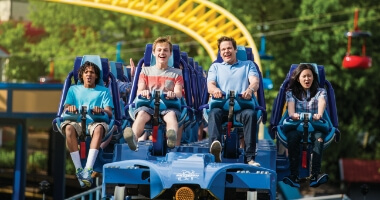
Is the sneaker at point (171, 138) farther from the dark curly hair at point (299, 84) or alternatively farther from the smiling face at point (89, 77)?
the dark curly hair at point (299, 84)

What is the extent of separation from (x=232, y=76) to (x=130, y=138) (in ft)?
4.97

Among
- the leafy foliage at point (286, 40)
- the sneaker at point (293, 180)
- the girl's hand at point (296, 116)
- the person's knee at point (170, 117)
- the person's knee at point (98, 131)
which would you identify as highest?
the leafy foliage at point (286, 40)

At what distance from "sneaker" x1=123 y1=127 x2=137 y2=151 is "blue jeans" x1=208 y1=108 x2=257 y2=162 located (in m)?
0.89

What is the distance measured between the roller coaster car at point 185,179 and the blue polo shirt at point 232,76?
3.49 feet

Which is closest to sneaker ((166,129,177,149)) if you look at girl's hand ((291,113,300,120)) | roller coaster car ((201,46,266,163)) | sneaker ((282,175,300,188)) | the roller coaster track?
roller coaster car ((201,46,266,163))

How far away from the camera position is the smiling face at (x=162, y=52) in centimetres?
1021

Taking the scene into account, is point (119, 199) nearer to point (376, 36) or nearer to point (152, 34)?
point (376, 36)

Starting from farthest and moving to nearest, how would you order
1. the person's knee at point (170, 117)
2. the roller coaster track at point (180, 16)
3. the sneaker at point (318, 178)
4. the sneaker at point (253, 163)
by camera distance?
the roller coaster track at point (180, 16)
the sneaker at point (318, 178)
the person's knee at point (170, 117)
the sneaker at point (253, 163)

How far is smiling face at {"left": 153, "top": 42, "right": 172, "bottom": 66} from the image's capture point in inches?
402

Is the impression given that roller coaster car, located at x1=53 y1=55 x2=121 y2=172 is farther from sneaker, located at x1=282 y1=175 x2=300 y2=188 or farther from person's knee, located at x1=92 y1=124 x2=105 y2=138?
sneaker, located at x1=282 y1=175 x2=300 y2=188

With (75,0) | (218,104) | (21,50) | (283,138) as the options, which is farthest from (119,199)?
(21,50)

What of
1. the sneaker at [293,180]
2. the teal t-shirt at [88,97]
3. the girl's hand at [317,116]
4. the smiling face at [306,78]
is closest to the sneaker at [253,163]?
the girl's hand at [317,116]

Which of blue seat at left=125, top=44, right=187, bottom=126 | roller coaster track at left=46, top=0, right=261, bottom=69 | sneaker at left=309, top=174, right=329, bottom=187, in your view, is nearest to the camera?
blue seat at left=125, top=44, right=187, bottom=126

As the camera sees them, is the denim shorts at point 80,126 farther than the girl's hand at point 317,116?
No
